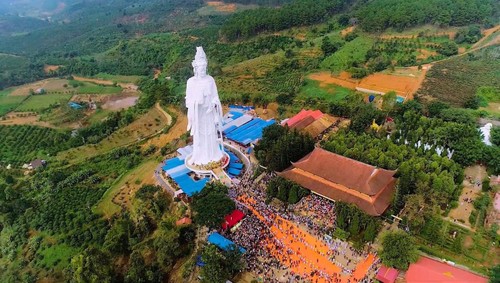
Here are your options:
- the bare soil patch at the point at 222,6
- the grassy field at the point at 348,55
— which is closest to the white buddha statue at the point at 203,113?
the grassy field at the point at 348,55

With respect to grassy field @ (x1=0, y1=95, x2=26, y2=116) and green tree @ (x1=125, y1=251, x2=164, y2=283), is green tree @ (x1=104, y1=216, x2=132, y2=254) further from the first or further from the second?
grassy field @ (x1=0, y1=95, x2=26, y2=116)

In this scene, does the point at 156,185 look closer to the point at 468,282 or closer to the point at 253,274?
the point at 253,274

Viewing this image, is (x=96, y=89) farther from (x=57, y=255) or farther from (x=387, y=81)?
(x=387, y=81)

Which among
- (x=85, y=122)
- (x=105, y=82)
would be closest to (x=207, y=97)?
(x=85, y=122)

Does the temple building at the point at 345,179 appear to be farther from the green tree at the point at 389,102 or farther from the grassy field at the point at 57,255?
the grassy field at the point at 57,255

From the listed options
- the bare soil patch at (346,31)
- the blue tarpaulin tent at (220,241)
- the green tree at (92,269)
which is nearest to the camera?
the green tree at (92,269)

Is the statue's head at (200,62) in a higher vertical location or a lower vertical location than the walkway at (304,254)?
higher
